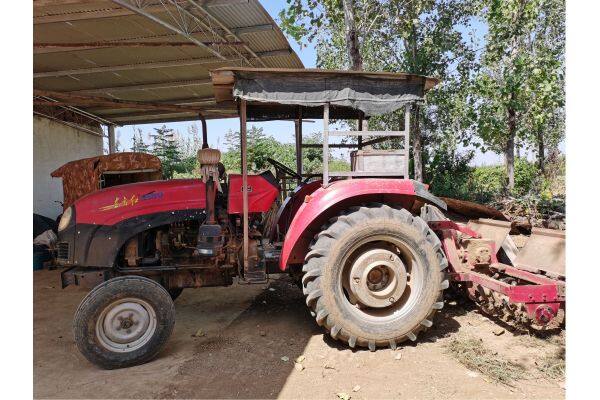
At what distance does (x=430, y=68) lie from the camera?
411 inches

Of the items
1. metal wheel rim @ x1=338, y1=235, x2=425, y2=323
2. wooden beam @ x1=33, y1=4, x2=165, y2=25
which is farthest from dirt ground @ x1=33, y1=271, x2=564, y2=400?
wooden beam @ x1=33, y1=4, x2=165, y2=25

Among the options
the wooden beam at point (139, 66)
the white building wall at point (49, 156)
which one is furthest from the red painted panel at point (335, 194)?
the white building wall at point (49, 156)

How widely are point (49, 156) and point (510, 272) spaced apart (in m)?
10.6

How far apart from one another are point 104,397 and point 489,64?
1040 centimetres

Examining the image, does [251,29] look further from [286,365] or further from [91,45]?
[286,365]

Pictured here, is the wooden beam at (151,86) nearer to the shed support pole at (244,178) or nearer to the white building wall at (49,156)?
the white building wall at (49,156)

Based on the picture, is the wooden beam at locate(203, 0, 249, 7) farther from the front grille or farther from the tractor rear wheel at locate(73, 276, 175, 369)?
the tractor rear wheel at locate(73, 276, 175, 369)

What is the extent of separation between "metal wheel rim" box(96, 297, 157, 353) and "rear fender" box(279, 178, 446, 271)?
3.75 ft

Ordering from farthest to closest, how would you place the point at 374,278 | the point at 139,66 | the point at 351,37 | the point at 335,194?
the point at 139,66 → the point at 351,37 → the point at 374,278 → the point at 335,194

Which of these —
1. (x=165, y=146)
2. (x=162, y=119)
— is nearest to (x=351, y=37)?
(x=162, y=119)

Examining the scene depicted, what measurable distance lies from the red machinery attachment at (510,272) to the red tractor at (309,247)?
0.01 m

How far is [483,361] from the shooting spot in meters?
2.96

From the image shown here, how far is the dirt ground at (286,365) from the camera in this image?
266 centimetres

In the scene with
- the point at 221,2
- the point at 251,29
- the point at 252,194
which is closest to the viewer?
the point at 252,194
